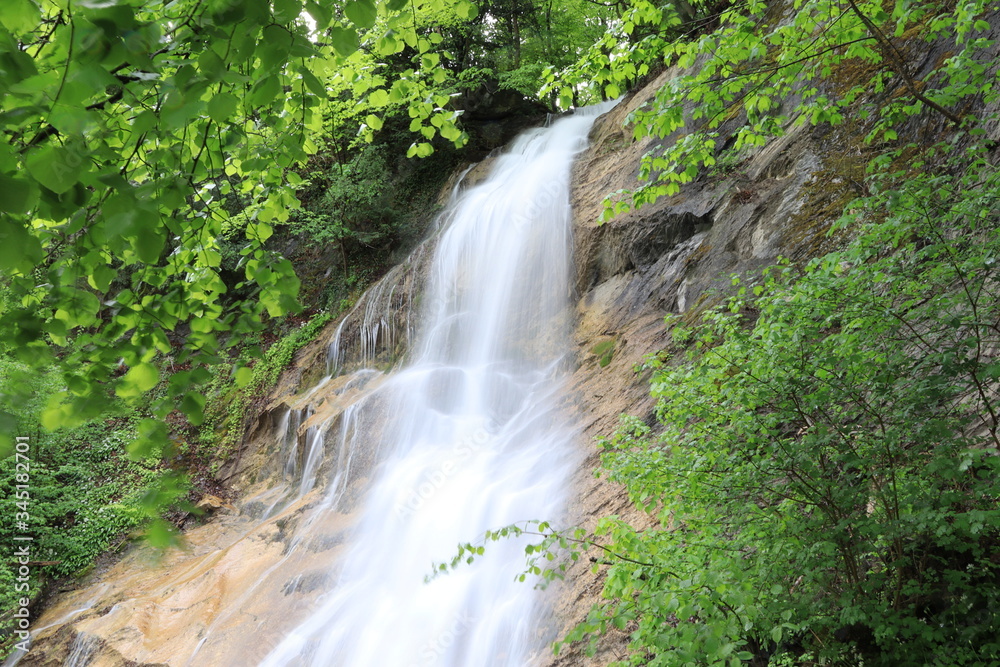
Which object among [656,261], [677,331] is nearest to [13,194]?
[677,331]

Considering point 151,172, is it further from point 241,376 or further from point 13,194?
point 13,194

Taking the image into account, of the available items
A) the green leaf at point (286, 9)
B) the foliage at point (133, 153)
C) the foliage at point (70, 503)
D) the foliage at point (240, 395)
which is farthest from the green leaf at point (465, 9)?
the foliage at point (240, 395)

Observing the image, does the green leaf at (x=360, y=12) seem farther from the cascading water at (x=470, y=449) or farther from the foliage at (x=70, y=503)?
the foliage at (x=70, y=503)

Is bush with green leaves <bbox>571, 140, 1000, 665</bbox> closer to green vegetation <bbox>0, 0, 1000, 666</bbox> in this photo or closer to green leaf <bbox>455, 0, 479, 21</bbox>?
green vegetation <bbox>0, 0, 1000, 666</bbox>

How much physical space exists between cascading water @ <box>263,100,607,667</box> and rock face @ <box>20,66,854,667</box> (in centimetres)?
43

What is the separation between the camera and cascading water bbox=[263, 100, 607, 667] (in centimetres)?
544

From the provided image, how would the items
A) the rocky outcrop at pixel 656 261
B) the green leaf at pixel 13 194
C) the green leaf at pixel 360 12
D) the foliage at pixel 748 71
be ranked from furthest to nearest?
the rocky outcrop at pixel 656 261 < the foliage at pixel 748 71 < the green leaf at pixel 360 12 < the green leaf at pixel 13 194

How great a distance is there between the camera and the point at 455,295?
35.4ft

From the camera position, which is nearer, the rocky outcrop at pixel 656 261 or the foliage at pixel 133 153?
the foliage at pixel 133 153

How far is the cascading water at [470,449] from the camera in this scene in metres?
5.44

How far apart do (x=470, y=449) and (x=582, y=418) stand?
1735 mm

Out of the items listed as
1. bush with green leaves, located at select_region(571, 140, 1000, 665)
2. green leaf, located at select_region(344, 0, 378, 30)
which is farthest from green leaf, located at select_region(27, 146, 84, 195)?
bush with green leaves, located at select_region(571, 140, 1000, 665)

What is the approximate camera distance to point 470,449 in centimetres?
768

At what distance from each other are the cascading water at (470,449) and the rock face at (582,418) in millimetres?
431
